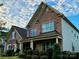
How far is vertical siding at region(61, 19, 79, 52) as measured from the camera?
115ft

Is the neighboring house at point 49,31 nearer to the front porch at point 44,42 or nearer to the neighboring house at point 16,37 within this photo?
the front porch at point 44,42

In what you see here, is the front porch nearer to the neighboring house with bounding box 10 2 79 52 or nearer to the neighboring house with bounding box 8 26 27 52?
the neighboring house with bounding box 10 2 79 52

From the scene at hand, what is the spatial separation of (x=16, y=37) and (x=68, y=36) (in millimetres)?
12452

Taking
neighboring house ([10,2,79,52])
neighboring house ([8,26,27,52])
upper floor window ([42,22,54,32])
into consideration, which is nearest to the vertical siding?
neighboring house ([10,2,79,52])

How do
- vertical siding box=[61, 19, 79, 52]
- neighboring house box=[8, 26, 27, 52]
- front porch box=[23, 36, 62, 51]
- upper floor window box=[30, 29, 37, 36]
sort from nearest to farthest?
front porch box=[23, 36, 62, 51] → vertical siding box=[61, 19, 79, 52] → upper floor window box=[30, 29, 37, 36] → neighboring house box=[8, 26, 27, 52]

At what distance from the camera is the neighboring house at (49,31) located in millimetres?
34469

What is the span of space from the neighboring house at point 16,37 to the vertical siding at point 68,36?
9899 mm

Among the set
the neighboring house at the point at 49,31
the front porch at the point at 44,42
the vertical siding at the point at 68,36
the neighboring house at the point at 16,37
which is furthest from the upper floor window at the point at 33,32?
A: the vertical siding at the point at 68,36

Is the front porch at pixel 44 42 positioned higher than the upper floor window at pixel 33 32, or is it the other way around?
the upper floor window at pixel 33 32

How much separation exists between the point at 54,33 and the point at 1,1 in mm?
11412

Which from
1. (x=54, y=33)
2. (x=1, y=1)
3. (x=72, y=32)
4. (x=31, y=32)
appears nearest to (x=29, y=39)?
(x=31, y=32)

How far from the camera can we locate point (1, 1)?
27656mm

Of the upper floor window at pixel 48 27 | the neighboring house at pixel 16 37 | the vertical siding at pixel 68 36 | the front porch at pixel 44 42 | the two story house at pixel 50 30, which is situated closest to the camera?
the front porch at pixel 44 42

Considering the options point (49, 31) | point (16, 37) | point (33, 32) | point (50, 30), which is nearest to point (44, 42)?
point (49, 31)
